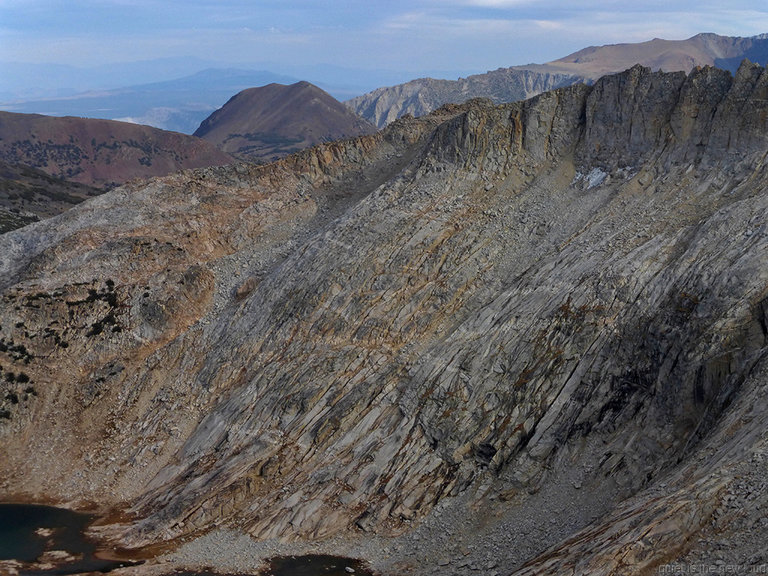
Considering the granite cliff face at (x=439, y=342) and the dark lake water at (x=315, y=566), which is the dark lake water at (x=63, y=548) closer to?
the dark lake water at (x=315, y=566)

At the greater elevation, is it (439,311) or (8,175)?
(8,175)

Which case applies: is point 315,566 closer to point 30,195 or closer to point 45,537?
point 45,537

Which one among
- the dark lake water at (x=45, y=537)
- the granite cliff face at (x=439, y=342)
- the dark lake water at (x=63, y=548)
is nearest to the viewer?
the granite cliff face at (x=439, y=342)

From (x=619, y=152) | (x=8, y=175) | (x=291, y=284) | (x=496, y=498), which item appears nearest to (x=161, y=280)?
(x=291, y=284)

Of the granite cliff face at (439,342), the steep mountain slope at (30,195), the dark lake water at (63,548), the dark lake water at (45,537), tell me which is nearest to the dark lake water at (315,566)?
the dark lake water at (63,548)

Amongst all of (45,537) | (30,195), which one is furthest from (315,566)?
(30,195)

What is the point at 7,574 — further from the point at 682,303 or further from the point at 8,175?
the point at 8,175
